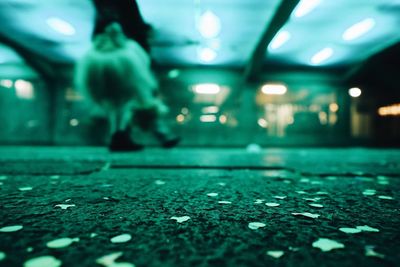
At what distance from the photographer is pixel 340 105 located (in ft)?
35.4

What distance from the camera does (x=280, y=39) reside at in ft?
23.9

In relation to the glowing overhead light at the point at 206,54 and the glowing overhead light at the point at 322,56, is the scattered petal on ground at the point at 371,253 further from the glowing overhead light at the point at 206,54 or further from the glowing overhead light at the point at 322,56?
the glowing overhead light at the point at 322,56

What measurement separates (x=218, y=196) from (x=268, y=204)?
0.78 ft

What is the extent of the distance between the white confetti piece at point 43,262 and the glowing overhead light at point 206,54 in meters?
8.29

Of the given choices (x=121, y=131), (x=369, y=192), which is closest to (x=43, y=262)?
(x=369, y=192)

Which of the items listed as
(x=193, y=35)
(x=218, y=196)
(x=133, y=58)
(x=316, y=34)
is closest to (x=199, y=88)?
(x=193, y=35)

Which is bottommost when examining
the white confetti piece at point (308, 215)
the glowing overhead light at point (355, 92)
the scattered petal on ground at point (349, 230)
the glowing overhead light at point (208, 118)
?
the white confetti piece at point (308, 215)

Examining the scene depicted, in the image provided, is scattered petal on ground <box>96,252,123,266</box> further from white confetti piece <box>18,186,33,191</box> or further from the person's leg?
the person's leg

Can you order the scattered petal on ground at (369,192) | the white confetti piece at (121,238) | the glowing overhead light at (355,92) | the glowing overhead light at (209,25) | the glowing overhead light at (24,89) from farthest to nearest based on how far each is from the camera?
the glowing overhead light at (355,92)
the glowing overhead light at (24,89)
the glowing overhead light at (209,25)
the scattered petal on ground at (369,192)
the white confetti piece at (121,238)

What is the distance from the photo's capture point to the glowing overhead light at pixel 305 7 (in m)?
5.16

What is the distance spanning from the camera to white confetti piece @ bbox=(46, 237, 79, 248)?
577 mm

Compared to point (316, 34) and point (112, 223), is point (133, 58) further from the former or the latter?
point (316, 34)

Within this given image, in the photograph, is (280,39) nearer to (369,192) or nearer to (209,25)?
(209,25)

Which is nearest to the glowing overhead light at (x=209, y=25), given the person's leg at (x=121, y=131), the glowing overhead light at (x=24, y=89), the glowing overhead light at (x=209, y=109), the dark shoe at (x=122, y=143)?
the person's leg at (x=121, y=131)
